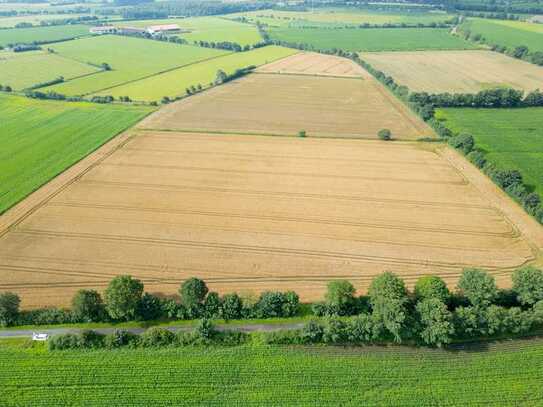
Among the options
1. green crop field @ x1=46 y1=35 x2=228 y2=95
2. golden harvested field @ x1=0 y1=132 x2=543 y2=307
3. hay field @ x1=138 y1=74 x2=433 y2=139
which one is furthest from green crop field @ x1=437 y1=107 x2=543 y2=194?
green crop field @ x1=46 y1=35 x2=228 y2=95

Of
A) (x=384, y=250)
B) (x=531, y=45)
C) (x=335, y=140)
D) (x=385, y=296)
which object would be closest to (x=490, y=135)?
(x=335, y=140)

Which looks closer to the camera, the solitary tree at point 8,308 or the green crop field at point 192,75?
the solitary tree at point 8,308

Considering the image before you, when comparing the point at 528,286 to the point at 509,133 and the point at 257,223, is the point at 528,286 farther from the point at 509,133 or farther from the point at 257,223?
the point at 509,133

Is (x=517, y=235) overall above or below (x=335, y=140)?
below

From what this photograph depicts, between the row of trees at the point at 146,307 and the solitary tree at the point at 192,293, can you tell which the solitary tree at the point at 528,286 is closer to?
the row of trees at the point at 146,307

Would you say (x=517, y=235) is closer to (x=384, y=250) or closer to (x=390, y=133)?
(x=384, y=250)

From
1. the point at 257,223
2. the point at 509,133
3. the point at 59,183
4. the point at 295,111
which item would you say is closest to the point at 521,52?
the point at 509,133

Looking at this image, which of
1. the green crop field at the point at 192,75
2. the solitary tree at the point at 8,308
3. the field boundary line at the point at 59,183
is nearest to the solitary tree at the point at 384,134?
the field boundary line at the point at 59,183
